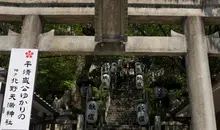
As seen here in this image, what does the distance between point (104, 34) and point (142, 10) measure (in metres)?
1.31

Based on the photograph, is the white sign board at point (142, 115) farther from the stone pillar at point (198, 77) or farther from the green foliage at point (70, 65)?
the stone pillar at point (198, 77)

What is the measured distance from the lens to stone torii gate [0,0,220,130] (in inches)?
207

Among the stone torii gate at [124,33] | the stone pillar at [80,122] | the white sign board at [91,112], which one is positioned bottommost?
the stone pillar at [80,122]

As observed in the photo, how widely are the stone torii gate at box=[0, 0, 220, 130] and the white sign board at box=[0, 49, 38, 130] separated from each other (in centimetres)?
44

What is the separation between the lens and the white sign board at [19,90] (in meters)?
4.77

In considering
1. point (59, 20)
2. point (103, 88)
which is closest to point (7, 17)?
point (59, 20)

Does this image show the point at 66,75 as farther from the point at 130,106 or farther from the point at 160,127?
the point at 160,127

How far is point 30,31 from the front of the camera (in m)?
5.83

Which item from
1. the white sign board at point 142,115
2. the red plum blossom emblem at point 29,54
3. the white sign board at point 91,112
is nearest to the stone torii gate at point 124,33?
the red plum blossom emblem at point 29,54

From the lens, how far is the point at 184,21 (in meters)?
6.20

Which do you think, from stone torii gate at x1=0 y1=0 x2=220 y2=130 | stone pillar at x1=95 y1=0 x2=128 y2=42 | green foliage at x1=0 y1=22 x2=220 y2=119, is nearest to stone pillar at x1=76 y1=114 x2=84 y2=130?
green foliage at x1=0 y1=22 x2=220 y2=119

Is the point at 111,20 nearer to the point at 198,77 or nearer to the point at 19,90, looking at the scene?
the point at 198,77

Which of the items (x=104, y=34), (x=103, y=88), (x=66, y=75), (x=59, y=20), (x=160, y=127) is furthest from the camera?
(x=103, y=88)

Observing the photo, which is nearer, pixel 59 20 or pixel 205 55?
pixel 205 55
